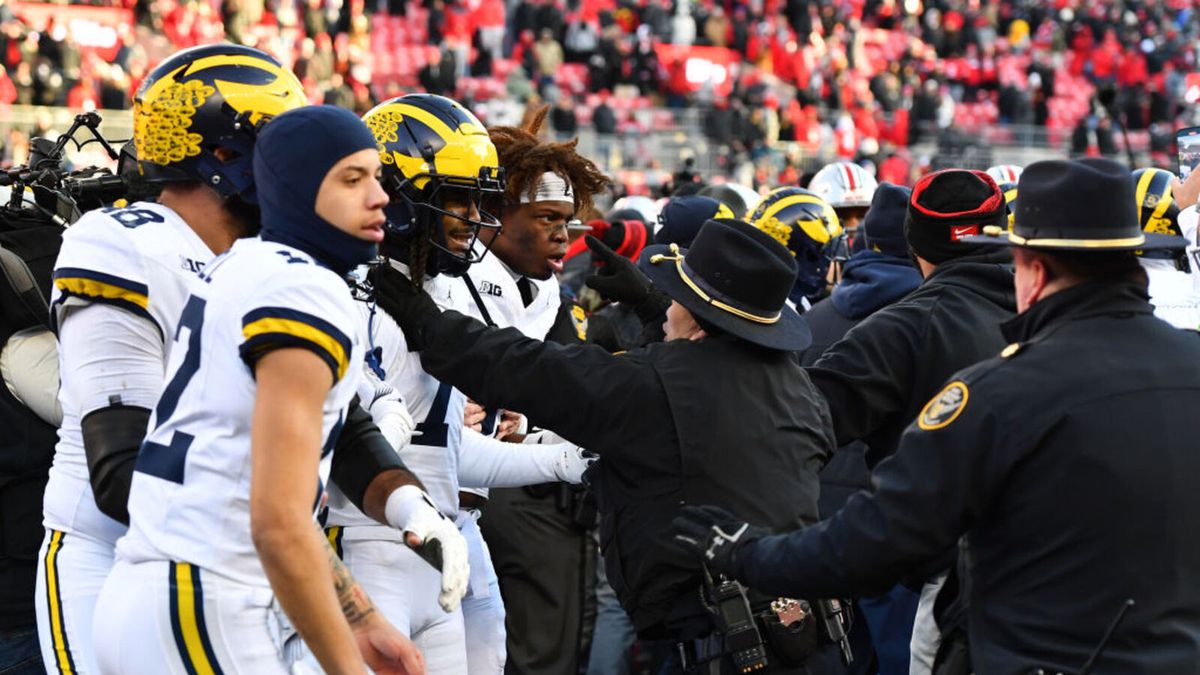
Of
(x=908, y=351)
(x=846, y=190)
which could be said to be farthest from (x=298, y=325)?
(x=846, y=190)

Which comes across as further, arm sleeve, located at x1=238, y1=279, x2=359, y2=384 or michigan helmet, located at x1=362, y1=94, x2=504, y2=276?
michigan helmet, located at x1=362, y1=94, x2=504, y2=276

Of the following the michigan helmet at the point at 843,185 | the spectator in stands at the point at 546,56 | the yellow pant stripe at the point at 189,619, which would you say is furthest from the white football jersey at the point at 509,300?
the spectator in stands at the point at 546,56

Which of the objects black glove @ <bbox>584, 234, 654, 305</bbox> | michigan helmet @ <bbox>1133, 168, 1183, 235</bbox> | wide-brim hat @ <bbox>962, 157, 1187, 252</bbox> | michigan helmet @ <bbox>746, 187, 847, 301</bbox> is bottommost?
michigan helmet @ <bbox>746, 187, 847, 301</bbox>

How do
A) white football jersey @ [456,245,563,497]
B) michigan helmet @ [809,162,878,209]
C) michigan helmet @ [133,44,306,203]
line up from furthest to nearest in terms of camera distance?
michigan helmet @ [809,162,878,209]
white football jersey @ [456,245,563,497]
michigan helmet @ [133,44,306,203]

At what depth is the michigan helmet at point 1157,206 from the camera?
5.83m

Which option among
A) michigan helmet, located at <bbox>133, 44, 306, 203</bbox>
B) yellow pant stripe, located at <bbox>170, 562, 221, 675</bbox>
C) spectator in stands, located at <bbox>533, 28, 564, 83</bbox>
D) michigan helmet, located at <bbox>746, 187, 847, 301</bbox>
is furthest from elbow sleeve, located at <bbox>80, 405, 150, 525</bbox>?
spectator in stands, located at <bbox>533, 28, 564, 83</bbox>

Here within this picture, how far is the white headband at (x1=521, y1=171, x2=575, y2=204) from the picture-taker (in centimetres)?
496

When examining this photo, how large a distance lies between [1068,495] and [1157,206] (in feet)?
10.9

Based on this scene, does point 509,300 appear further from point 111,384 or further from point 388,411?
point 111,384

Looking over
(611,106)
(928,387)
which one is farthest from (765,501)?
(611,106)

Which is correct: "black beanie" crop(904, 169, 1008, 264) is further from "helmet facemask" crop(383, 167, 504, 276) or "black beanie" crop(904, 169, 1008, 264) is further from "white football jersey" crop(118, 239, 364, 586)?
"white football jersey" crop(118, 239, 364, 586)

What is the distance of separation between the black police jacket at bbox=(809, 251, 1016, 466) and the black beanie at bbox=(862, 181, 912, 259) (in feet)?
2.95

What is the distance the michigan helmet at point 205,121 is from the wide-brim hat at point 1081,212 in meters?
1.61

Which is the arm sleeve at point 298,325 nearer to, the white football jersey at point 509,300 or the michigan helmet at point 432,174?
the michigan helmet at point 432,174
